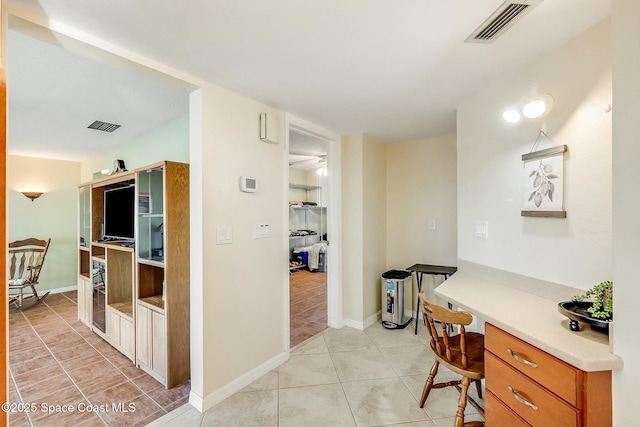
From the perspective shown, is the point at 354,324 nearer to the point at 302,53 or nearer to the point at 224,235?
the point at 224,235

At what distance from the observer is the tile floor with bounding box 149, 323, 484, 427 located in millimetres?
1811

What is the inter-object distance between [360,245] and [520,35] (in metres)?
2.30

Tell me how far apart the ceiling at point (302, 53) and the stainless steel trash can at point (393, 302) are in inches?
70.8

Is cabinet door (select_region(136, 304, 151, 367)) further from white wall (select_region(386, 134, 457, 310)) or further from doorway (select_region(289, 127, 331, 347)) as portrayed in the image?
white wall (select_region(386, 134, 457, 310))

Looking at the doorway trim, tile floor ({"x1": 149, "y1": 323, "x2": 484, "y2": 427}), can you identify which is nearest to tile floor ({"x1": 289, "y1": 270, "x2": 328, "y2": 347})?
the doorway trim

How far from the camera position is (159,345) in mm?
2240

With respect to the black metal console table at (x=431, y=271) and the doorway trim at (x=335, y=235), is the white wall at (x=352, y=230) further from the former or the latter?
the black metal console table at (x=431, y=271)

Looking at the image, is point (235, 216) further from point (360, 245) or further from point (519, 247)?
point (519, 247)

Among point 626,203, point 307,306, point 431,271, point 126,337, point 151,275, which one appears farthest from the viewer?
point 307,306

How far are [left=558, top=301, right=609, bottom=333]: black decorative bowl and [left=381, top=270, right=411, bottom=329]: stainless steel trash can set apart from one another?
200 cm

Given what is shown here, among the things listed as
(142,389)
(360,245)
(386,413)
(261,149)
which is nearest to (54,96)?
(261,149)

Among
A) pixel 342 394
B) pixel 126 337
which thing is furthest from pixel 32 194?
pixel 342 394

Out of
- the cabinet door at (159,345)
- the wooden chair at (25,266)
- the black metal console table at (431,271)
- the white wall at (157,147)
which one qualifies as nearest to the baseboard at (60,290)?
the wooden chair at (25,266)

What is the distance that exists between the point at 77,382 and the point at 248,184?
2154mm
